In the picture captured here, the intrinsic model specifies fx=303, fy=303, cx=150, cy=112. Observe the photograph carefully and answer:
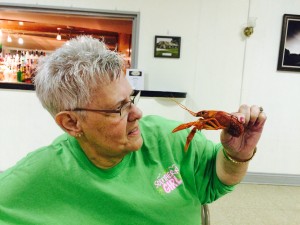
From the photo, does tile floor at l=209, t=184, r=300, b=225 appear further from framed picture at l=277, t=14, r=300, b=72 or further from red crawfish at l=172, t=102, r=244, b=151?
red crawfish at l=172, t=102, r=244, b=151

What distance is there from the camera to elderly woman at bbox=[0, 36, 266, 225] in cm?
100

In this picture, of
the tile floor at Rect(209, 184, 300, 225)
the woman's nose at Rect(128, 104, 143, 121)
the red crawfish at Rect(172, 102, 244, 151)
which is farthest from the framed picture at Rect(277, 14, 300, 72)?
the woman's nose at Rect(128, 104, 143, 121)

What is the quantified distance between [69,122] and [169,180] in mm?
422

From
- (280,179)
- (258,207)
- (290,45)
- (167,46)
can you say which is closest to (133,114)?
(258,207)

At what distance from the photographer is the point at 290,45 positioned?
12.6 ft

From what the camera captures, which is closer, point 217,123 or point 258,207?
point 217,123

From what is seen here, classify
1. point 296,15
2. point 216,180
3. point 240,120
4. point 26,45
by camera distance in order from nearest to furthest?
point 240,120, point 216,180, point 296,15, point 26,45

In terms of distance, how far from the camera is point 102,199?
1.04 metres

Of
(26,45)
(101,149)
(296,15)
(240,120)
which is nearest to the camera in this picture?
(240,120)

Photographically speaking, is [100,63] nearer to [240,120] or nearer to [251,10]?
[240,120]

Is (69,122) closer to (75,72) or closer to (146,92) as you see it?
(75,72)

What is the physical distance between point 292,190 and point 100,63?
145 inches

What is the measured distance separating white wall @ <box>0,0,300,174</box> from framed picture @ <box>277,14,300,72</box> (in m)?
0.07

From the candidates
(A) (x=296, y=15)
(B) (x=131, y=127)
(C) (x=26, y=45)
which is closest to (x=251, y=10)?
(A) (x=296, y=15)
